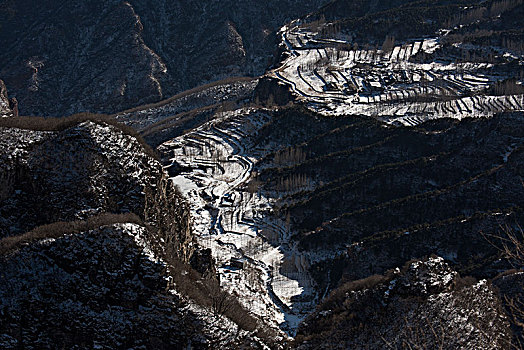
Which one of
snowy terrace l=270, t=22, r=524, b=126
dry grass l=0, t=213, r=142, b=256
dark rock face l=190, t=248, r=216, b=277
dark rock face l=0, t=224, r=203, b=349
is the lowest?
snowy terrace l=270, t=22, r=524, b=126

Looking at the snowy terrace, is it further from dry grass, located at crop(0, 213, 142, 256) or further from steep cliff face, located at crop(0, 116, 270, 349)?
dry grass, located at crop(0, 213, 142, 256)

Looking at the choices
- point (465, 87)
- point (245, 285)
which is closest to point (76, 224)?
point (245, 285)

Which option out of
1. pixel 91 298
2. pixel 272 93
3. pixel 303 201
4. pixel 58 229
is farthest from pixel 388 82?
pixel 91 298

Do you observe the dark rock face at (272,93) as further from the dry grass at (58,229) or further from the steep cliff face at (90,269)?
the dry grass at (58,229)

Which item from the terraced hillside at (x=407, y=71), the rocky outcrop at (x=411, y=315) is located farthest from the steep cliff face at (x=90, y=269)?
the terraced hillside at (x=407, y=71)

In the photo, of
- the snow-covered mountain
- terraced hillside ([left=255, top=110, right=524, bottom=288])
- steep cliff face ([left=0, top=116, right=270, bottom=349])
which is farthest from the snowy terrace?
steep cliff face ([left=0, top=116, right=270, bottom=349])
